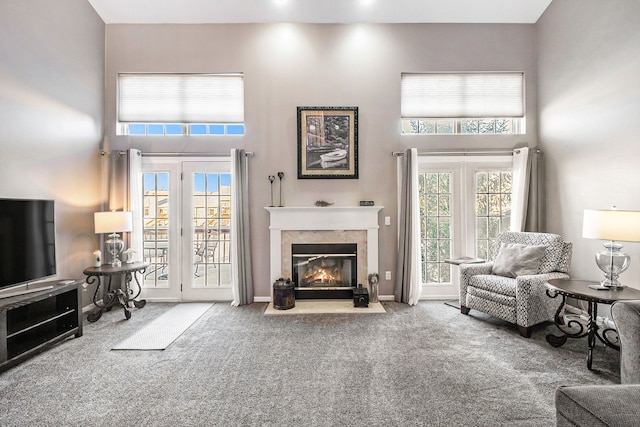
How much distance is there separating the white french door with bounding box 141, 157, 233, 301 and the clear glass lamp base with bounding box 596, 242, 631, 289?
439cm

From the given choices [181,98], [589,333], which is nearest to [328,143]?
[181,98]

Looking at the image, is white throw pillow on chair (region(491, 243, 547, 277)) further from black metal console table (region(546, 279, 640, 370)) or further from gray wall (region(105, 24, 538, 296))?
gray wall (region(105, 24, 538, 296))

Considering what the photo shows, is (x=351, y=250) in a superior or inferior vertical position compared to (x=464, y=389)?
superior

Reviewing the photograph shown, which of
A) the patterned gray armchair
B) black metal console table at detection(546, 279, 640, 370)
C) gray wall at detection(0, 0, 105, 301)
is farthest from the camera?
the patterned gray armchair

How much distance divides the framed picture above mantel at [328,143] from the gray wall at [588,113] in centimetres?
271

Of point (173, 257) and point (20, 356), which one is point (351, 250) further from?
point (20, 356)

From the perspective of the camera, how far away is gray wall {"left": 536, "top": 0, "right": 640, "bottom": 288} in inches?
127

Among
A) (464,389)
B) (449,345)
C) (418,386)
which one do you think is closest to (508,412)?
(464,389)

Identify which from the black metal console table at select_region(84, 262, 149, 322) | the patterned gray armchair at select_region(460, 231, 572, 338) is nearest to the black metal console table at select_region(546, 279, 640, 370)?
the patterned gray armchair at select_region(460, 231, 572, 338)

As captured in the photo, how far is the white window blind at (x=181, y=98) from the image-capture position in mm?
4738

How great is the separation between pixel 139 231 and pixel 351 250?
3.06 m

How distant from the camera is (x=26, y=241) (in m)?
3.09

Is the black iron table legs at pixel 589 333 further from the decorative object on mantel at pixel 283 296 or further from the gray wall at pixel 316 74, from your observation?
the decorative object on mantel at pixel 283 296

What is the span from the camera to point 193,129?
4.81m
